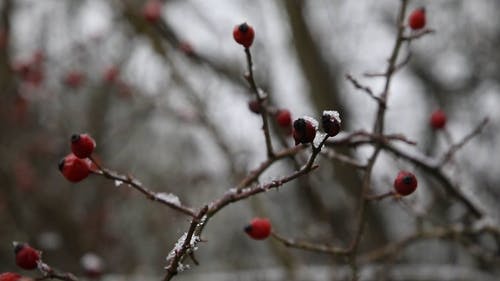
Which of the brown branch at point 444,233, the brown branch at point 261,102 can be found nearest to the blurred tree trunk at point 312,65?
the brown branch at point 444,233

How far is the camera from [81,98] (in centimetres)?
629

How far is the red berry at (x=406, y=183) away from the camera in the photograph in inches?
45.6

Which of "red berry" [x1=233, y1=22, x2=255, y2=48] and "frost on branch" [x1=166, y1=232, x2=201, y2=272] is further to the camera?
"red berry" [x1=233, y1=22, x2=255, y2=48]

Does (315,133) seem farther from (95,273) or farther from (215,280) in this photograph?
(215,280)

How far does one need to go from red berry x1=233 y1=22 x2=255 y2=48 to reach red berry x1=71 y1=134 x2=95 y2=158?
1.33 ft

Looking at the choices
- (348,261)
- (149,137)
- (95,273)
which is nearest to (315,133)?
(348,261)

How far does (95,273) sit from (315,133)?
1.20m

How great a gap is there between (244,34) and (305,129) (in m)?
0.32

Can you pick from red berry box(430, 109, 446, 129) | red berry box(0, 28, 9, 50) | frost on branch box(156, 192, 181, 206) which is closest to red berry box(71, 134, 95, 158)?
frost on branch box(156, 192, 181, 206)

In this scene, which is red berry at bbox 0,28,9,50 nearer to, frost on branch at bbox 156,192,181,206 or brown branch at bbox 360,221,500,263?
brown branch at bbox 360,221,500,263

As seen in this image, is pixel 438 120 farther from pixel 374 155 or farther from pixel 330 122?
pixel 330 122

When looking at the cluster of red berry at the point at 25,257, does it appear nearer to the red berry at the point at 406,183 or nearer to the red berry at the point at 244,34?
the red berry at the point at 244,34

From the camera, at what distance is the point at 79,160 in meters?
1.16

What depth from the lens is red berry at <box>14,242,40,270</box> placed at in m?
1.08
